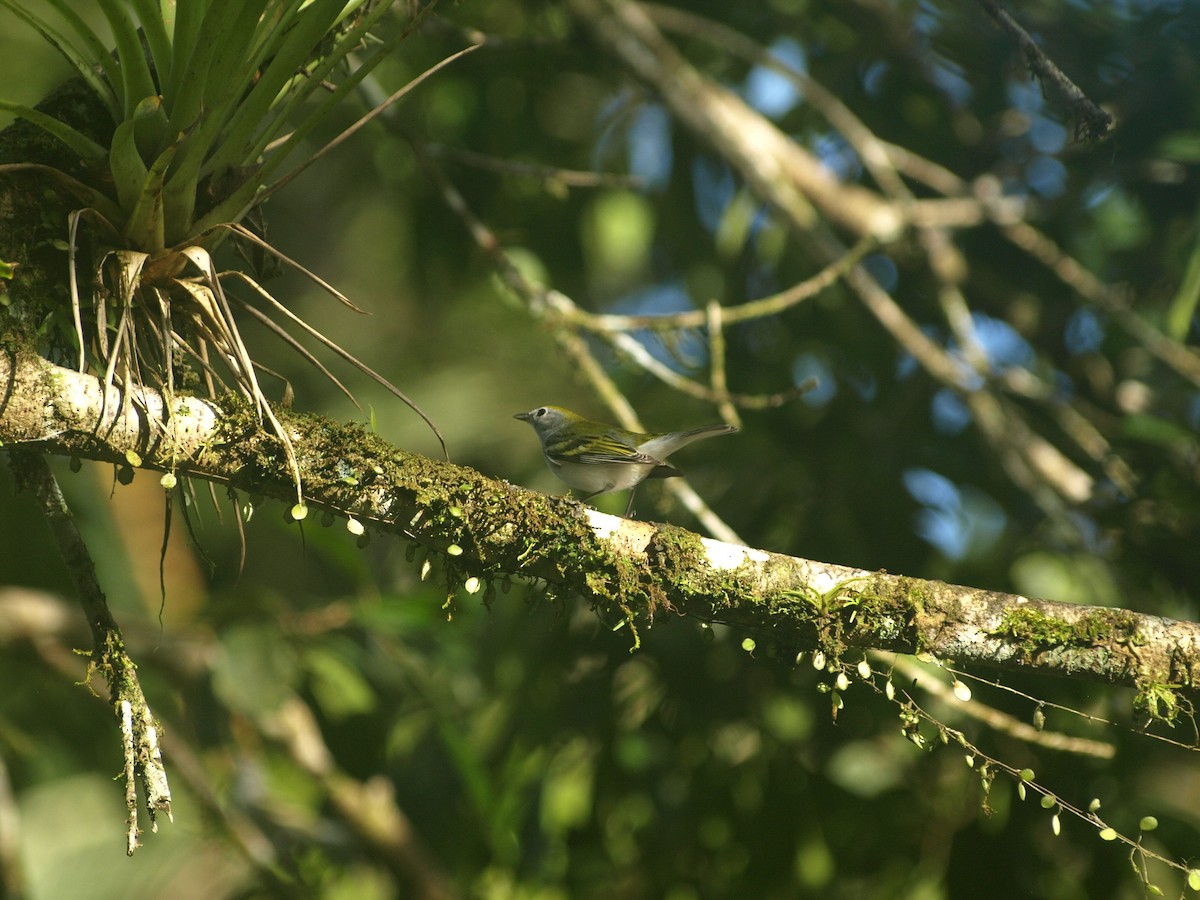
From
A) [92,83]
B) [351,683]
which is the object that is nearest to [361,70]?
[92,83]

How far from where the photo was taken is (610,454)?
4367 millimetres

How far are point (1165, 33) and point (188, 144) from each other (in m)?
5.49

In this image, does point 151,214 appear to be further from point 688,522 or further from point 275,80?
point 688,522

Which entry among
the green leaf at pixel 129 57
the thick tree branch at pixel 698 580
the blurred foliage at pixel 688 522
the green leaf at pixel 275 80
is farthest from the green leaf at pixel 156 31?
the blurred foliage at pixel 688 522

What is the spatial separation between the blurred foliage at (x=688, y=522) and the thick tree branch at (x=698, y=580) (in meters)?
1.79

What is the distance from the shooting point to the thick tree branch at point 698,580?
2.57 meters

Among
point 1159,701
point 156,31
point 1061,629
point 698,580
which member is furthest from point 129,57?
point 1159,701

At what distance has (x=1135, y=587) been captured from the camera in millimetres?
5387

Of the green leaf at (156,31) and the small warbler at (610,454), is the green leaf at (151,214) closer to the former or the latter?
the green leaf at (156,31)

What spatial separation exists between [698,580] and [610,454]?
5.71ft

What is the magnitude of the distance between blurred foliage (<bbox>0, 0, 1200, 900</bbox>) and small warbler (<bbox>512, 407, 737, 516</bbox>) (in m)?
0.43

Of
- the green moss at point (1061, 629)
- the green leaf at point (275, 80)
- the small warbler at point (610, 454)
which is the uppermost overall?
the green leaf at point (275, 80)

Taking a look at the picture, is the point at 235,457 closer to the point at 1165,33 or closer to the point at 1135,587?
the point at 1135,587

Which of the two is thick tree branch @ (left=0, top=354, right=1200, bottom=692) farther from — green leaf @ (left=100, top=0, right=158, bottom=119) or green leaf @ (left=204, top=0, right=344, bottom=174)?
green leaf @ (left=100, top=0, right=158, bottom=119)
